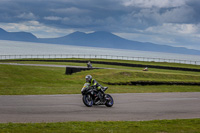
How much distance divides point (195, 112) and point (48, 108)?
8037mm

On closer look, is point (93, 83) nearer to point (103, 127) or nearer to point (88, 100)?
point (88, 100)

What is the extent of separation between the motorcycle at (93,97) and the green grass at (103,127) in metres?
4.40

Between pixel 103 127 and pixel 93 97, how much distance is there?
5770mm

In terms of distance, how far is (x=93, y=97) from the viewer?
55.1ft

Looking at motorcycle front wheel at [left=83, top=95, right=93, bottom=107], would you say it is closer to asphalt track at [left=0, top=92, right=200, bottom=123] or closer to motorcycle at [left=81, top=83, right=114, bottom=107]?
motorcycle at [left=81, top=83, right=114, bottom=107]

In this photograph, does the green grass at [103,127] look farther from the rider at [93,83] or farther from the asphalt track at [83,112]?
the rider at [93,83]

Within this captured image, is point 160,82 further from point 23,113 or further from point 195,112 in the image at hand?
point 23,113

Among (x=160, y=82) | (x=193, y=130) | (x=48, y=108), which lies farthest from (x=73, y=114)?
(x=160, y=82)

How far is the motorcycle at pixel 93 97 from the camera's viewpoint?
16.2 m

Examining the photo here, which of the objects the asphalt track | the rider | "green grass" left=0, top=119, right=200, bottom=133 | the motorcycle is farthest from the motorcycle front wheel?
"green grass" left=0, top=119, right=200, bottom=133

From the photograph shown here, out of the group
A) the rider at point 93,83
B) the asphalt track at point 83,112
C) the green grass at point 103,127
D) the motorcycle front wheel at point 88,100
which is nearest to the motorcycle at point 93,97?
the motorcycle front wheel at point 88,100

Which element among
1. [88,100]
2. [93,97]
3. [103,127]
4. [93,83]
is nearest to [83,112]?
[88,100]

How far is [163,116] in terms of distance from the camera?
14992mm

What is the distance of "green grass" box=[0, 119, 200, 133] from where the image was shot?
10023 millimetres
